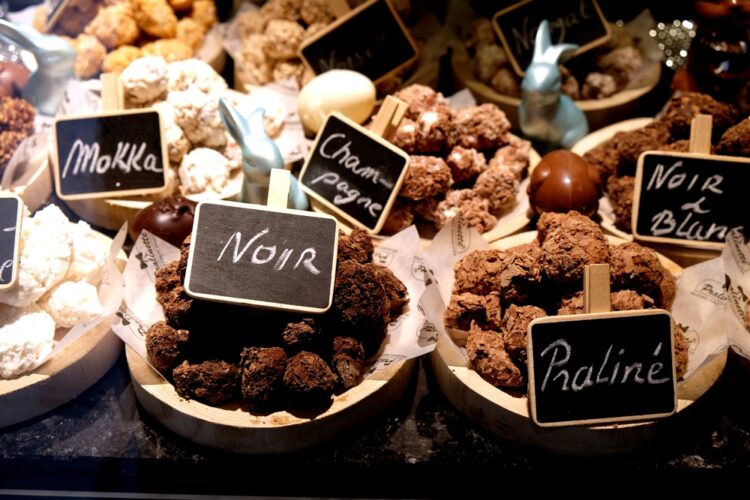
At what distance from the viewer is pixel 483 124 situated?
2.43m

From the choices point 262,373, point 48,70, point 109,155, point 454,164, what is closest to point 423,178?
point 454,164

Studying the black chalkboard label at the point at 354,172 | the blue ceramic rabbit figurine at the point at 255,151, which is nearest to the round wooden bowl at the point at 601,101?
the black chalkboard label at the point at 354,172

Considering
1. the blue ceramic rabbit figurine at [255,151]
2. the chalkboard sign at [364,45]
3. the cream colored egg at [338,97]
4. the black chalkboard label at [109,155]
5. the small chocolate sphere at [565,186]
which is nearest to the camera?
the blue ceramic rabbit figurine at [255,151]

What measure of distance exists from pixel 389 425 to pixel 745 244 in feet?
3.50

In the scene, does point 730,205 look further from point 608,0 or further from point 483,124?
point 608,0

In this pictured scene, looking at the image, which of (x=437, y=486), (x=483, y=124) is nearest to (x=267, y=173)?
A: (x=483, y=124)

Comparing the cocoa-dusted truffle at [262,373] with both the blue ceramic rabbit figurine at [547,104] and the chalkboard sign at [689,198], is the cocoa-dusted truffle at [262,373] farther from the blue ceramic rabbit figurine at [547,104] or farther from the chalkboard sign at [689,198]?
the blue ceramic rabbit figurine at [547,104]

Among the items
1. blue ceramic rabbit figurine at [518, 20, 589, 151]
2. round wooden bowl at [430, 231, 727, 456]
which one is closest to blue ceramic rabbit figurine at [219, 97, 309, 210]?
round wooden bowl at [430, 231, 727, 456]

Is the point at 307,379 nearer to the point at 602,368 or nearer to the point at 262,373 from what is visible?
the point at 262,373

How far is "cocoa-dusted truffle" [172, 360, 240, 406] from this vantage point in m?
1.72

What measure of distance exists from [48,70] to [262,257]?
4.46 feet

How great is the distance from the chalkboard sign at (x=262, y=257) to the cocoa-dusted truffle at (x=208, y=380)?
161mm

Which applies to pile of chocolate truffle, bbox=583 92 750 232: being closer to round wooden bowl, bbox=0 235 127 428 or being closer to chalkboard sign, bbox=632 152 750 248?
chalkboard sign, bbox=632 152 750 248

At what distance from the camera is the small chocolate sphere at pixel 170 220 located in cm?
212
